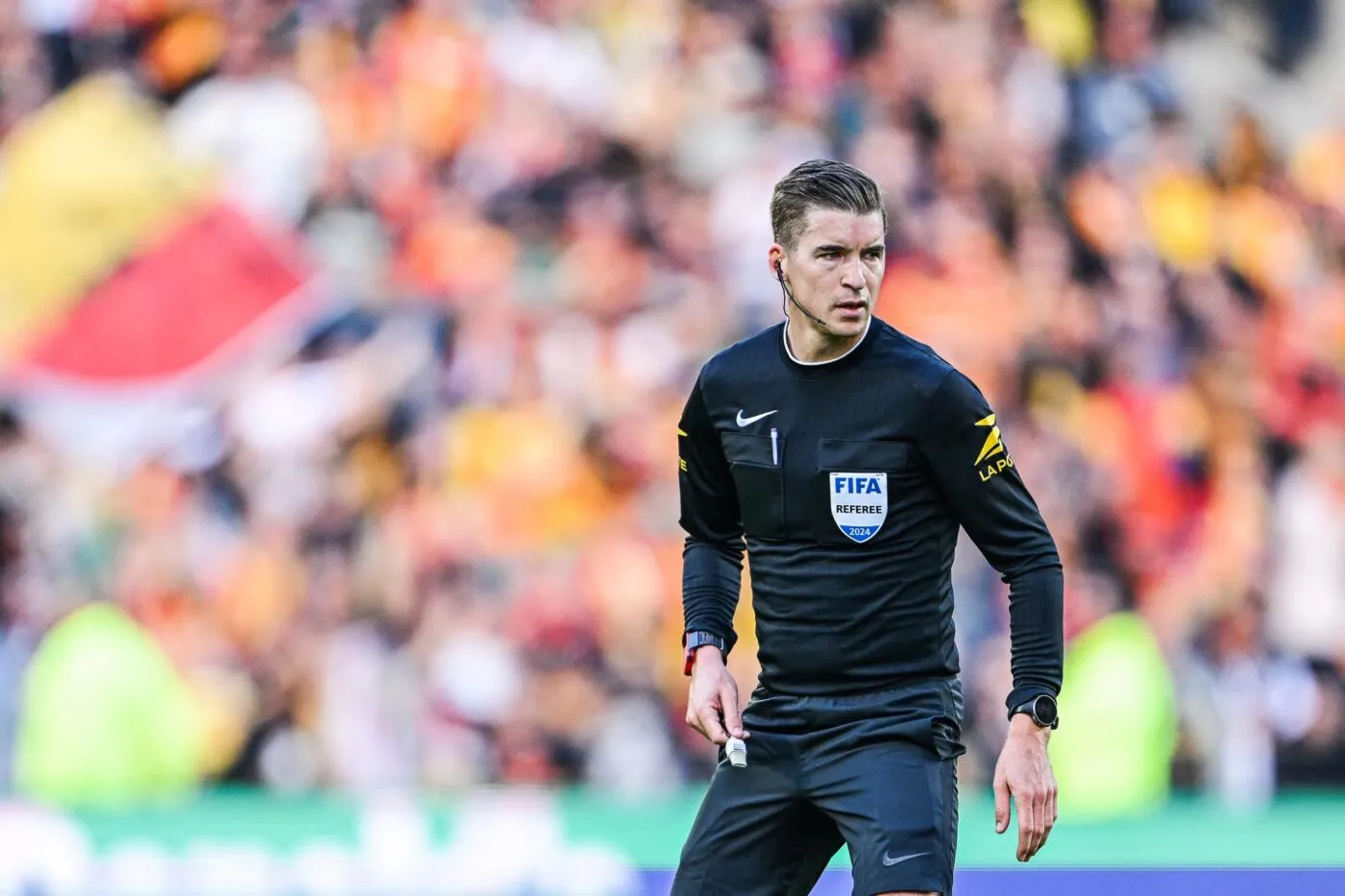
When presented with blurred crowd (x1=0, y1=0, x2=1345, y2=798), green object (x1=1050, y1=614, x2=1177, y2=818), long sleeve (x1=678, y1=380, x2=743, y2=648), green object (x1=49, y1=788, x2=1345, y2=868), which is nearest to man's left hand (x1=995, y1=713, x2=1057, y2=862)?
long sleeve (x1=678, y1=380, x2=743, y2=648)

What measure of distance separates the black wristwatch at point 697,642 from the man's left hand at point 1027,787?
669mm

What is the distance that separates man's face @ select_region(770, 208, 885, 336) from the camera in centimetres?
348

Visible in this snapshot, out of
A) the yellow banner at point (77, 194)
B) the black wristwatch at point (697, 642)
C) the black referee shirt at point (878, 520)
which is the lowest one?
the black wristwatch at point (697, 642)

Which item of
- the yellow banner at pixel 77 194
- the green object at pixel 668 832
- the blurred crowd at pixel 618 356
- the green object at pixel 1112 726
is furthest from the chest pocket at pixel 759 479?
the yellow banner at pixel 77 194

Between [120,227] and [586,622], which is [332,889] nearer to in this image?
[586,622]

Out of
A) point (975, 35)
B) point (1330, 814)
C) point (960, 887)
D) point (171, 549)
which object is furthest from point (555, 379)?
point (960, 887)

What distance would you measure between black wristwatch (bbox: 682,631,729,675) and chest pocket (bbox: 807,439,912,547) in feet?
1.18

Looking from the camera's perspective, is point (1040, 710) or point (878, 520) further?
point (878, 520)

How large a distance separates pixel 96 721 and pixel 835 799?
614 centimetres

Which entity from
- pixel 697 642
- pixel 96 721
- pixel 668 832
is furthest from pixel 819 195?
pixel 96 721

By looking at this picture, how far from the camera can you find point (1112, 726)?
8.69 metres

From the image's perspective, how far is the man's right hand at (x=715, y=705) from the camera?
357cm

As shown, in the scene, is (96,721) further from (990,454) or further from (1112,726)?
(990,454)

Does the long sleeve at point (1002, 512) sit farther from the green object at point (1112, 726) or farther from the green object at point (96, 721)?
the green object at point (96, 721)
